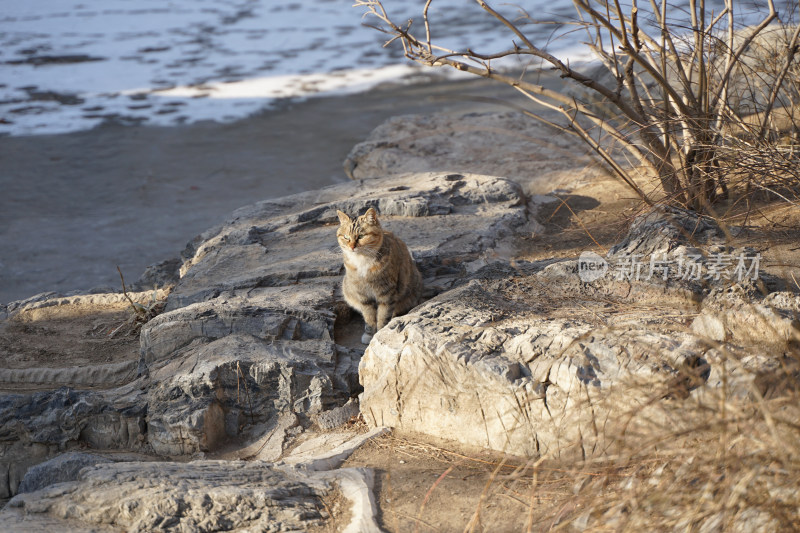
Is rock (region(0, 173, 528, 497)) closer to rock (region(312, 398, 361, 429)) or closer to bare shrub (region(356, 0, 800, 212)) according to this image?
rock (region(312, 398, 361, 429))

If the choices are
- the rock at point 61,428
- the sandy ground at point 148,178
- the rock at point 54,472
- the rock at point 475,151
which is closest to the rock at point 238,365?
the rock at point 61,428

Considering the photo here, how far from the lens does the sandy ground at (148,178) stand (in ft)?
19.4

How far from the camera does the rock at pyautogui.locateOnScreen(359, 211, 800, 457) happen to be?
85.1 inches

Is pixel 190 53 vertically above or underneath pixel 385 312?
above

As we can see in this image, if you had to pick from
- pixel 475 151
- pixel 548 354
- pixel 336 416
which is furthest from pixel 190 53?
pixel 548 354

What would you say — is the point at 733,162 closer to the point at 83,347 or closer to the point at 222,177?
the point at 83,347

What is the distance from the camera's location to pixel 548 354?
2406 millimetres

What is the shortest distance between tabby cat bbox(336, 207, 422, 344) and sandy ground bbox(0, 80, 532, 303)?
2735 mm

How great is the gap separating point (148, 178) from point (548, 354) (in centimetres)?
588

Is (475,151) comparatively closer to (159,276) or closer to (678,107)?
(159,276)

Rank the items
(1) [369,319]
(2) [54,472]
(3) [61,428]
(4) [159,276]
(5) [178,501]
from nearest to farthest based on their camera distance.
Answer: (5) [178,501] < (2) [54,472] < (3) [61,428] < (1) [369,319] < (4) [159,276]

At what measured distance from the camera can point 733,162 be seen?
2.67 m

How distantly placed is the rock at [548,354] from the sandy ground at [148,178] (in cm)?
315

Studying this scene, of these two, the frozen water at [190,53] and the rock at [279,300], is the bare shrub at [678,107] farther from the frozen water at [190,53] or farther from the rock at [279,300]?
the frozen water at [190,53]
